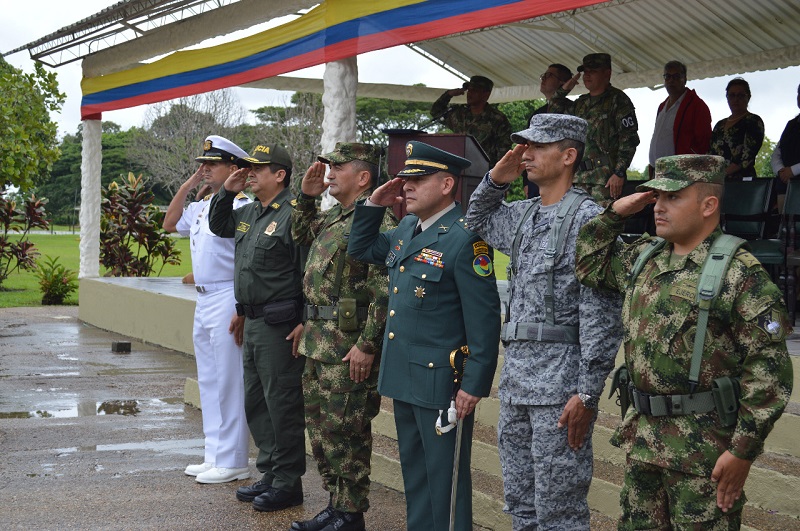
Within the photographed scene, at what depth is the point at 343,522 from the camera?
194 inches

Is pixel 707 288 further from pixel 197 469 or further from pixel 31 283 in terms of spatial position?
pixel 31 283

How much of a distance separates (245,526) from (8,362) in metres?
6.87

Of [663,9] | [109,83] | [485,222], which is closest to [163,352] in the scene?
[109,83]

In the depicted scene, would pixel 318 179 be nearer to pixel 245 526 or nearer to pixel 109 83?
pixel 245 526

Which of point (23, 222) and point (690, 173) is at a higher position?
point (690, 173)

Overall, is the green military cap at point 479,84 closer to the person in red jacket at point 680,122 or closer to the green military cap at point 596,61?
the green military cap at point 596,61

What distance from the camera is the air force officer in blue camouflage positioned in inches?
142

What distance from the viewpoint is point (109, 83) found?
14.4 m

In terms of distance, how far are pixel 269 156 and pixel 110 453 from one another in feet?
8.67

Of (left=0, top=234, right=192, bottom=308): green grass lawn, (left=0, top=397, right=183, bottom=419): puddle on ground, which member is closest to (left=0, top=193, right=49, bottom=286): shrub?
(left=0, top=234, right=192, bottom=308): green grass lawn

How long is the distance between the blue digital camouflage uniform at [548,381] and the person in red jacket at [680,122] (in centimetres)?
470

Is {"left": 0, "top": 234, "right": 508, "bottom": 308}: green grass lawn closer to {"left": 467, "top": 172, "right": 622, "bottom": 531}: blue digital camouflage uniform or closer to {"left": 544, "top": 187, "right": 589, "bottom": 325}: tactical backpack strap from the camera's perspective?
{"left": 467, "top": 172, "right": 622, "bottom": 531}: blue digital camouflage uniform

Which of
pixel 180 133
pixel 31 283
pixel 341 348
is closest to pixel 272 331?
pixel 341 348

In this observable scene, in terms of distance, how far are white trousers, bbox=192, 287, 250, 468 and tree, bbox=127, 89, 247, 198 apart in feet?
153
